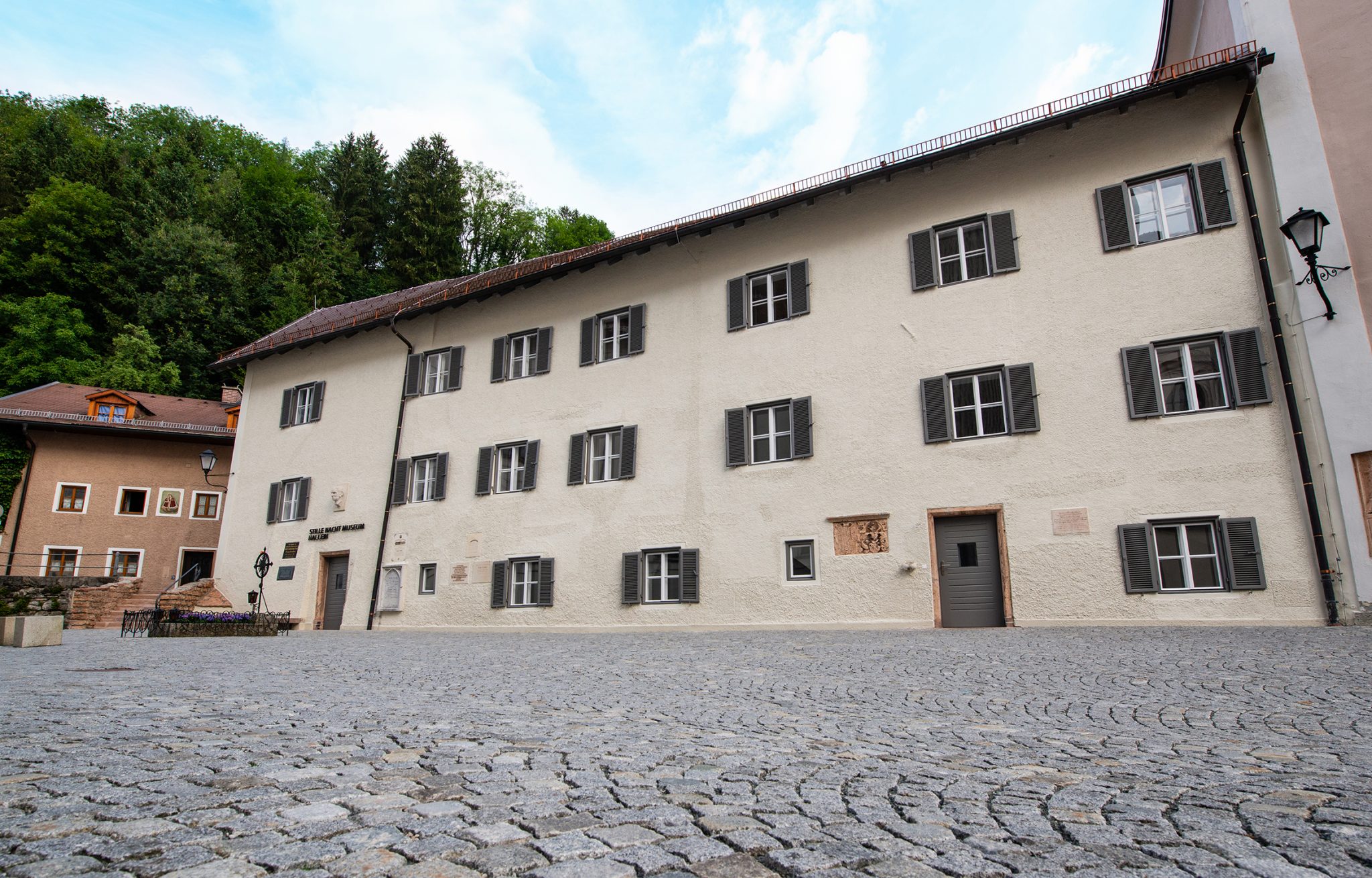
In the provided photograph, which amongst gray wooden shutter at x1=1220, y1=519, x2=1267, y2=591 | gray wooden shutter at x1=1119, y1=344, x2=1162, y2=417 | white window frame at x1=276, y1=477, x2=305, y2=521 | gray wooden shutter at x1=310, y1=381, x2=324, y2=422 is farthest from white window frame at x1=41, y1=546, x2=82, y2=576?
gray wooden shutter at x1=1220, y1=519, x2=1267, y2=591

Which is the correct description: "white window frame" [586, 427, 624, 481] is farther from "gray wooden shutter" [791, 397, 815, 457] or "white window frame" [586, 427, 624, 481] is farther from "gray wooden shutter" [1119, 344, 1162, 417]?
"gray wooden shutter" [1119, 344, 1162, 417]

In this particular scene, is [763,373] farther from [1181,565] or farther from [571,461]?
[1181,565]

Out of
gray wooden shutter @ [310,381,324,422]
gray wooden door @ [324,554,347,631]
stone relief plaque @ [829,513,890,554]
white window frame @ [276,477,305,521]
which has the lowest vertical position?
gray wooden door @ [324,554,347,631]

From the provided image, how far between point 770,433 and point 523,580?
6.82m

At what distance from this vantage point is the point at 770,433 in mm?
16641

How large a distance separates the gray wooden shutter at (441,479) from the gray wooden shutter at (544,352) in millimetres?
3360

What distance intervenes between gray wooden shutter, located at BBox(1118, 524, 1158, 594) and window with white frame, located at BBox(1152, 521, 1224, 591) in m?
0.12

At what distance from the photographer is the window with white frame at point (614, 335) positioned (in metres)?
19.2

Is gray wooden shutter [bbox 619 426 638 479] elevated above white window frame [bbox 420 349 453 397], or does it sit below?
below

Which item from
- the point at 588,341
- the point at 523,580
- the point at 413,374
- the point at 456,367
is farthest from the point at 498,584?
the point at 413,374

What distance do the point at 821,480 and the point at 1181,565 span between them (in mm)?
5902

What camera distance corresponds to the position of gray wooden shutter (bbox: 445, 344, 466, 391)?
21.8 metres

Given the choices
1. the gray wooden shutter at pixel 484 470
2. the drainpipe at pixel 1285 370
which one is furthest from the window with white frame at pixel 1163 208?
the gray wooden shutter at pixel 484 470

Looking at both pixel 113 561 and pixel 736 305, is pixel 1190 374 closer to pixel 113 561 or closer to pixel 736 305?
pixel 736 305
